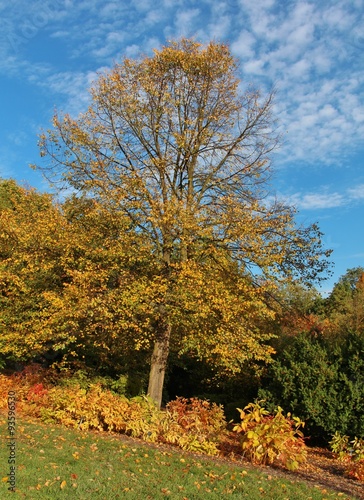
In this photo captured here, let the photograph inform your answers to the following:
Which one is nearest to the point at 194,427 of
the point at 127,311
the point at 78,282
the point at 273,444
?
the point at 273,444

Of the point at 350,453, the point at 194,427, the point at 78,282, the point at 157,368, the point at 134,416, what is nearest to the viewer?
the point at 350,453

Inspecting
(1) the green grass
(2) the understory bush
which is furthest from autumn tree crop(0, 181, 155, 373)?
(1) the green grass

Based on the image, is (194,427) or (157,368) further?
(157,368)

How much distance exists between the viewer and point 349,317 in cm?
2158

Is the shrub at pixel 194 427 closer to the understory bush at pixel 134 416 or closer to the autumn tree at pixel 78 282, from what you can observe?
the understory bush at pixel 134 416

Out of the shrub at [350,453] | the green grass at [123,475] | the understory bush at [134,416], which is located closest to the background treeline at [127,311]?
the shrub at [350,453]

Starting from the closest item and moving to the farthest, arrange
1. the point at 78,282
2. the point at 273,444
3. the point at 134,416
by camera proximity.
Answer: the point at 273,444, the point at 134,416, the point at 78,282

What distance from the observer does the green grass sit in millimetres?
5094

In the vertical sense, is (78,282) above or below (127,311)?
above

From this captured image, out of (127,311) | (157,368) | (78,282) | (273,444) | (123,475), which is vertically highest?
(78,282)

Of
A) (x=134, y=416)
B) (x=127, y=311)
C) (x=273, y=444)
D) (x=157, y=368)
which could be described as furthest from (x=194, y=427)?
(x=127, y=311)

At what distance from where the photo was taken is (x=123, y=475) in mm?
5848

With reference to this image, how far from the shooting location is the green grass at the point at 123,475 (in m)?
5.09

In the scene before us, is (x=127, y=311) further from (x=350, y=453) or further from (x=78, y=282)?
(x=350, y=453)
